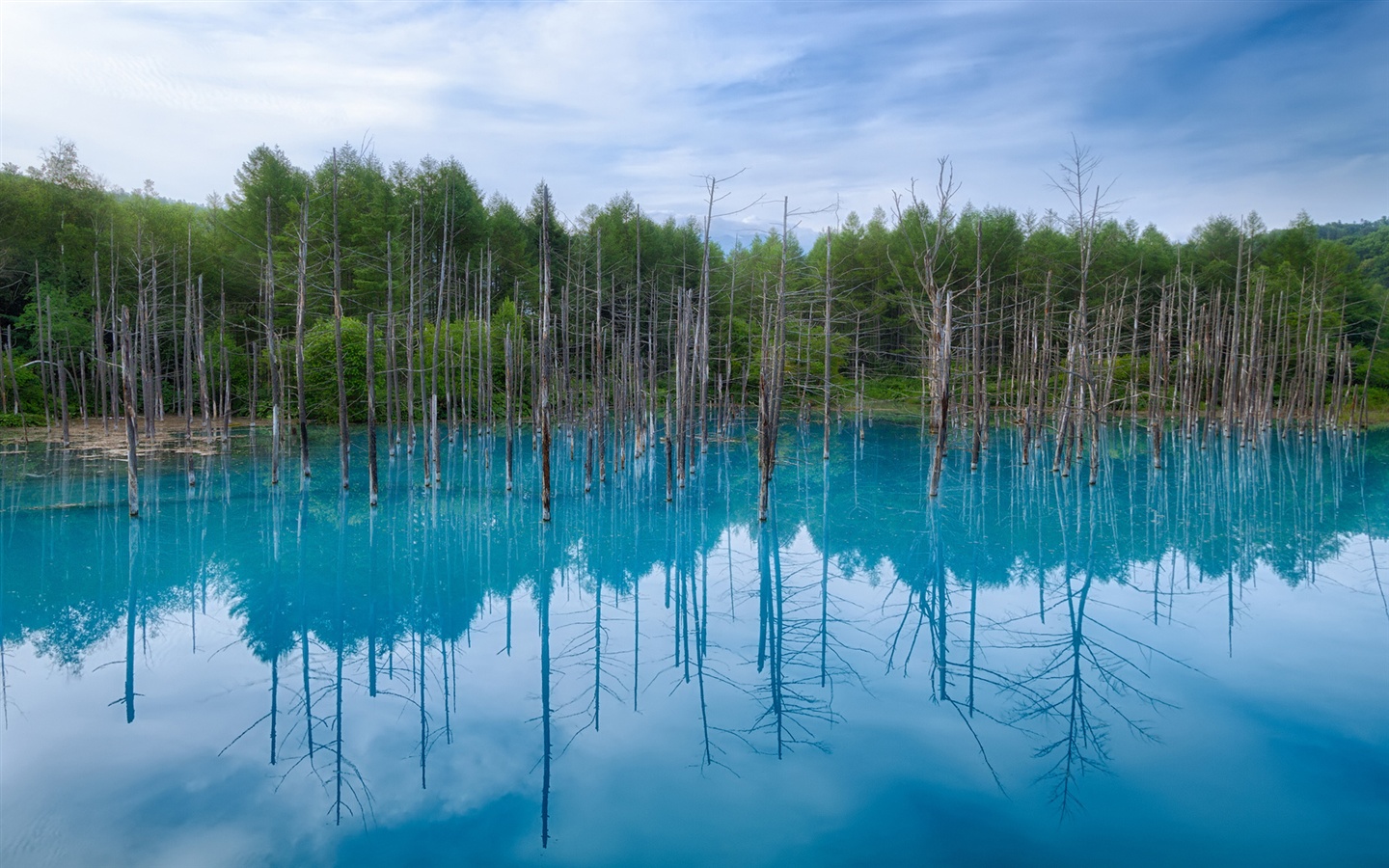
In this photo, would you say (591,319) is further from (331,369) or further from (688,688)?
(688,688)

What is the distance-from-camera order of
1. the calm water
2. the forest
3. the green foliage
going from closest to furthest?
the calm water, the forest, the green foliage

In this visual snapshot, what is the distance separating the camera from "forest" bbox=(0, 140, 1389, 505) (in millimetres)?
20031

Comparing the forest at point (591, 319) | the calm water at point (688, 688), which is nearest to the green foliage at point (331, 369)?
the forest at point (591, 319)

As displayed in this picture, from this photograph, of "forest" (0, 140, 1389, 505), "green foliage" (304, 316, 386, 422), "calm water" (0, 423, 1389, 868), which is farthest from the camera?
"green foliage" (304, 316, 386, 422)

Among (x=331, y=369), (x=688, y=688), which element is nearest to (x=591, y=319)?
(x=331, y=369)

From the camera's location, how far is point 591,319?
31469 mm

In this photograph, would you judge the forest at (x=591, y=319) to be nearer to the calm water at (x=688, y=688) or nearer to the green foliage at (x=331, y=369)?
the green foliage at (x=331, y=369)

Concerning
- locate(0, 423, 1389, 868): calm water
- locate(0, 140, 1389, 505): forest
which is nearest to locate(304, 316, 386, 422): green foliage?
locate(0, 140, 1389, 505): forest

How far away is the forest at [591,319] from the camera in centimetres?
2003

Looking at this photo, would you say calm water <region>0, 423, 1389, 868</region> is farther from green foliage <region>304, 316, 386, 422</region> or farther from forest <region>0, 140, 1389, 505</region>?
green foliage <region>304, 316, 386, 422</region>

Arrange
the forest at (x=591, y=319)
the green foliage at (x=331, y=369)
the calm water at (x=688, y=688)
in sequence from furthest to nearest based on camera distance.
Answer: the green foliage at (x=331, y=369)
the forest at (x=591, y=319)
the calm water at (x=688, y=688)

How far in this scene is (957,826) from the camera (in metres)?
4.85

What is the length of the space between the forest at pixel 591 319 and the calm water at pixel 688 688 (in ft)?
13.4

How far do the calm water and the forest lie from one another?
4.07 metres
